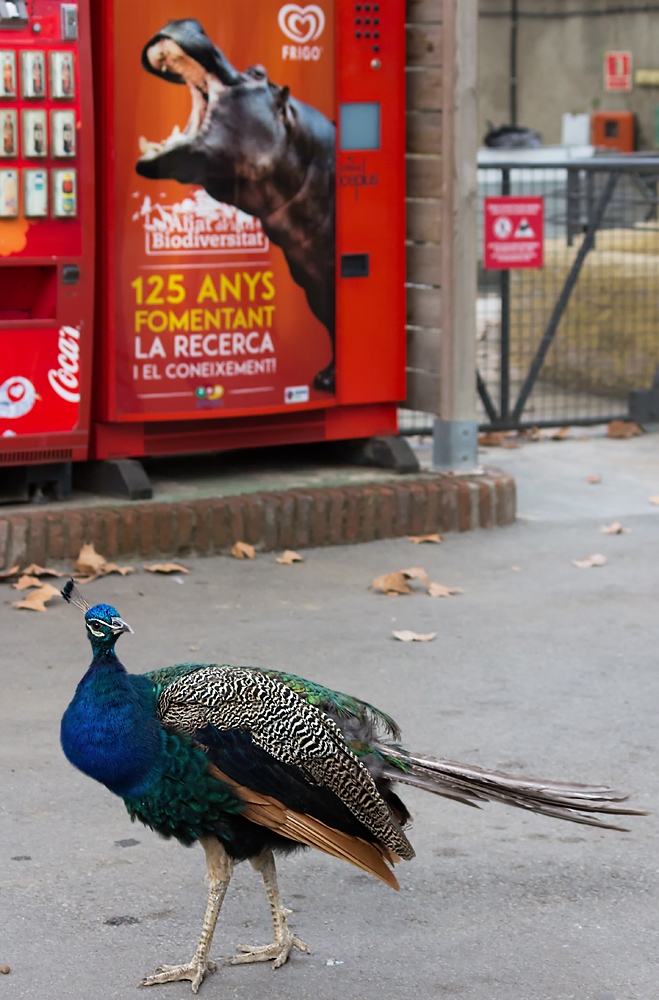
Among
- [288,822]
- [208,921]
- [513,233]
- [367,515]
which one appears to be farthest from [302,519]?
[288,822]

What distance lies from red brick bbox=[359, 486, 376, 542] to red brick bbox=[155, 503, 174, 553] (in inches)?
40.5

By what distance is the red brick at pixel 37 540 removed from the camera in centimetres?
660

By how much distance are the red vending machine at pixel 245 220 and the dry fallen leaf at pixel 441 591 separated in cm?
139

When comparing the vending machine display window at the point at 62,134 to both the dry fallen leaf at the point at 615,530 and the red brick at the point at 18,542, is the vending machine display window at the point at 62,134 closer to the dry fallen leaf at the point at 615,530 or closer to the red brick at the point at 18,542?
the red brick at the point at 18,542

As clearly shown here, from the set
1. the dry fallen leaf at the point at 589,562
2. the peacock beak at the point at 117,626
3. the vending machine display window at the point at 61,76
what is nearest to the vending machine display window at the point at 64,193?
the vending machine display window at the point at 61,76

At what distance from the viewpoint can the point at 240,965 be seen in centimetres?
347

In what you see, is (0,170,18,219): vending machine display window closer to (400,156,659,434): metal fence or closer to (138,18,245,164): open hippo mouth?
(138,18,245,164): open hippo mouth

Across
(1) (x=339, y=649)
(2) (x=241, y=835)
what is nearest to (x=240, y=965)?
(2) (x=241, y=835)

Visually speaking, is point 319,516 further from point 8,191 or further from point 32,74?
point 32,74

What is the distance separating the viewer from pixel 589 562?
703 cm

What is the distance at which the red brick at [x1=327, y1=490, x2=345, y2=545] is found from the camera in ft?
23.9

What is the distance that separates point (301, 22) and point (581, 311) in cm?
485

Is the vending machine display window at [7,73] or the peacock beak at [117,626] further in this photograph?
the vending machine display window at [7,73]

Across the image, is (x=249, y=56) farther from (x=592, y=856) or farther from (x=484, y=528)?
(x=592, y=856)
